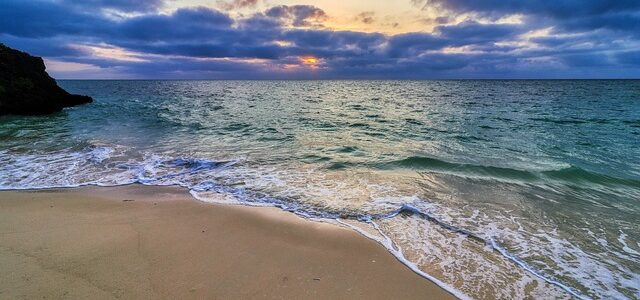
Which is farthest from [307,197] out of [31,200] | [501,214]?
[31,200]

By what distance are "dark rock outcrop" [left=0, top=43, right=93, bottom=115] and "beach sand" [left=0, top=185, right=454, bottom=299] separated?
23.9m

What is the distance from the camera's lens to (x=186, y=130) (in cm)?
1777

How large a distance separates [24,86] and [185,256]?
30087 mm

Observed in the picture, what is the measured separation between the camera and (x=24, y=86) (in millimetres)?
25312

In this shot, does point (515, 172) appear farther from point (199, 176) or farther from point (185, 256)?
point (185, 256)

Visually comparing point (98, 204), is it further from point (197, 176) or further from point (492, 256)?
point (492, 256)

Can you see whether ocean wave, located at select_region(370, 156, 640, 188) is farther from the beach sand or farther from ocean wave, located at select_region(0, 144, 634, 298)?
the beach sand

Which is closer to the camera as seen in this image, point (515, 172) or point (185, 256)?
point (185, 256)

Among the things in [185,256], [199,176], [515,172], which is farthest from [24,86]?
[515,172]

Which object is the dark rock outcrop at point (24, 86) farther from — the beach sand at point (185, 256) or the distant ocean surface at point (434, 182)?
the beach sand at point (185, 256)

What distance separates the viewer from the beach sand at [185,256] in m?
3.74

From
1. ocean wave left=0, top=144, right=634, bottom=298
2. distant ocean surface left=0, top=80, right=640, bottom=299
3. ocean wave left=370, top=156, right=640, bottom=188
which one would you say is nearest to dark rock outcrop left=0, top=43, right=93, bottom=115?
distant ocean surface left=0, top=80, right=640, bottom=299

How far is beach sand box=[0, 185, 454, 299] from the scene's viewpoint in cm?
374

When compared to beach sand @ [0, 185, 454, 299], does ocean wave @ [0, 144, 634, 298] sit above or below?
below
